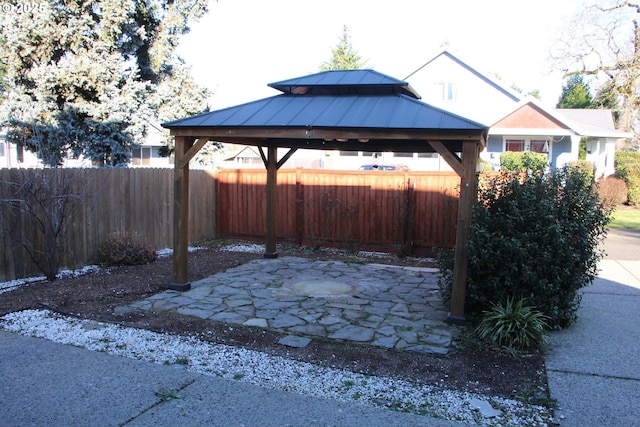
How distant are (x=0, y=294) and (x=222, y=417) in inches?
183

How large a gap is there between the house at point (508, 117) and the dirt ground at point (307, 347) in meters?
18.0

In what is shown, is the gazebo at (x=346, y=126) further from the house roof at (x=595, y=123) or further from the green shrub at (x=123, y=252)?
the house roof at (x=595, y=123)

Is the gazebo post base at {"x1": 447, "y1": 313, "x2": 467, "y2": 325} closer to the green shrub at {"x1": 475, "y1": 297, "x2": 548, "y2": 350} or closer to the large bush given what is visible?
the large bush

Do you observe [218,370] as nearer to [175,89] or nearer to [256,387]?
[256,387]

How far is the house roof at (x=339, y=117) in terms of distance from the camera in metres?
5.74

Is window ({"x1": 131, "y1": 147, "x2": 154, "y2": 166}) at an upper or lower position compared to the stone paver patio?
upper

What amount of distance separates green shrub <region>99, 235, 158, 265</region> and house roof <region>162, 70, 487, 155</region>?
280 centimetres

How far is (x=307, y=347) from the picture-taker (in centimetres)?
492

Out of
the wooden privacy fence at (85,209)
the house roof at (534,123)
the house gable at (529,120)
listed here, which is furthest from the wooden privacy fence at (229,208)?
the house gable at (529,120)

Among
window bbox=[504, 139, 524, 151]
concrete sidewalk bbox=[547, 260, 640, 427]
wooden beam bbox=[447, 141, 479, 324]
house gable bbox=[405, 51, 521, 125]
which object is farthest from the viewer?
house gable bbox=[405, 51, 521, 125]

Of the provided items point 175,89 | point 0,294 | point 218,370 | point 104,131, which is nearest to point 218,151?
point 175,89

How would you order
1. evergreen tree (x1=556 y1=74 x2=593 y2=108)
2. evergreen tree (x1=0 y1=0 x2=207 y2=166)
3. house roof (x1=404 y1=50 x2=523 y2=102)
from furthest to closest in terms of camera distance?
1. evergreen tree (x1=556 y1=74 x2=593 y2=108)
2. house roof (x1=404 y1=50 x2=523 y2=102)
3. evergreen tree (x1=0 y1=0 x2=207 y2=166)

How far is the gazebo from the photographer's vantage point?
557 cm

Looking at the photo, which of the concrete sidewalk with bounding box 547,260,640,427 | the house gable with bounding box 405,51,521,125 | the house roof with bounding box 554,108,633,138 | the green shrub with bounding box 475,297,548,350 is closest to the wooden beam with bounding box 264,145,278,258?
the green shrub with bounding box 475,297,548,350
